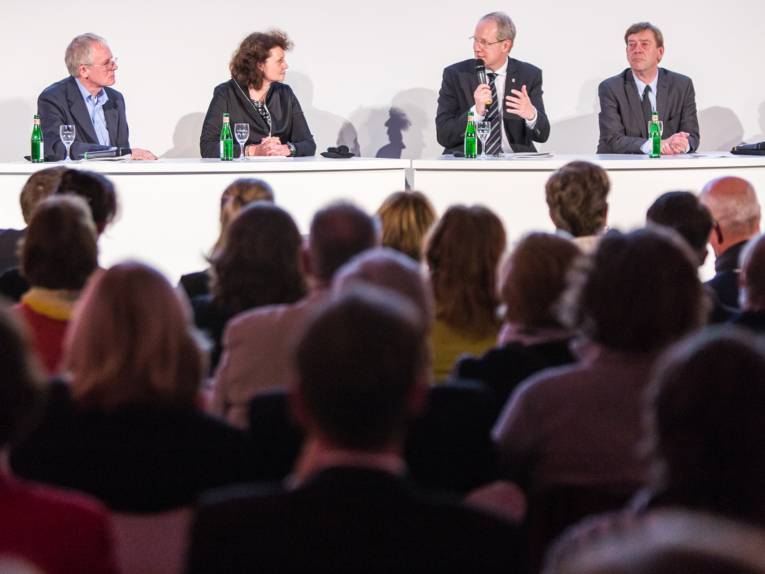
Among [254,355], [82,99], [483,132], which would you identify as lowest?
[254,355]

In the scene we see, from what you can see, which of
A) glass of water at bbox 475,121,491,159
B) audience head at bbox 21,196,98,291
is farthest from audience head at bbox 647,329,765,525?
glass of water at bbox 475,121,491,159

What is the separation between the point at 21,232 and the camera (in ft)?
13.6

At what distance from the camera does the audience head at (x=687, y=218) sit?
3439 mm

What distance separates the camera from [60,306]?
8.68ft

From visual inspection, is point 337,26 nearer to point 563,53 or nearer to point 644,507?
point 563,53

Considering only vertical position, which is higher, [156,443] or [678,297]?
[678,297]

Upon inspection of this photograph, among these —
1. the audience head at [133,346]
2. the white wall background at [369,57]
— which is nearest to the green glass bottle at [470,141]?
the white wall background at [369,57]

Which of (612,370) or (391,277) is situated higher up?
(391,277)

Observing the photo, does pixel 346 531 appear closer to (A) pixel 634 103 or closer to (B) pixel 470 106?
(B) pixel 470 106

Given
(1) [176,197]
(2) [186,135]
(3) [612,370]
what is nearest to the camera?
(3) [612,370]

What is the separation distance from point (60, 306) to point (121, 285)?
99 centimetres

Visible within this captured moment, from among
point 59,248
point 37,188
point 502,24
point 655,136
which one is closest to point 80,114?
point 502,24

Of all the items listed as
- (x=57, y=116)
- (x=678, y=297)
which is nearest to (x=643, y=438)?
(x=678, y=297)

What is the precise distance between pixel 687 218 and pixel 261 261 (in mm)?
1365
